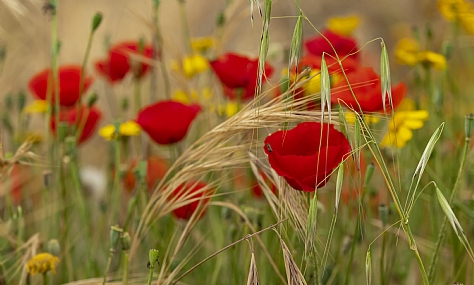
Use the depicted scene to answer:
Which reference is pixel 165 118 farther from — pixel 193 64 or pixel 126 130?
pixel 193 64

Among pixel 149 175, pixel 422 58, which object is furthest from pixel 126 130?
pixel 422 58

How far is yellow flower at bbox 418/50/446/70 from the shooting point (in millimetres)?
781

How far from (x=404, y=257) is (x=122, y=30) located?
164 cm

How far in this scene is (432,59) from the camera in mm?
774

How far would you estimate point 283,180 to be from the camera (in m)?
0.53

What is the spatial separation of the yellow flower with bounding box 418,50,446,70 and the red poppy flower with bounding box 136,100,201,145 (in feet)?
1.04

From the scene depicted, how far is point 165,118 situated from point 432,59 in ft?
1.16

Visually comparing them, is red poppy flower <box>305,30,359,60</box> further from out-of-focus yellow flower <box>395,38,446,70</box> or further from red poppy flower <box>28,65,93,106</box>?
red poppy flower <box>28,65,93,106</box>

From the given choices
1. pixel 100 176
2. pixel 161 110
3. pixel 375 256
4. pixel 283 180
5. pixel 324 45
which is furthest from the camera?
pixel 100 176

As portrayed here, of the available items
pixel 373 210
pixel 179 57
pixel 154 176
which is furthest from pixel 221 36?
pixel 373 210

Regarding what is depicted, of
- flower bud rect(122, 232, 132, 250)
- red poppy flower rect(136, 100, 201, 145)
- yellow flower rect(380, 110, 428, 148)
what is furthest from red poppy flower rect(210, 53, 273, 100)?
flower bud rect(122, 232, 132, 250)

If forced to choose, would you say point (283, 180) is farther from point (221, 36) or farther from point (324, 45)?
point (221, 36)

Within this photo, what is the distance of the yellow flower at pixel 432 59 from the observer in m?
0.78

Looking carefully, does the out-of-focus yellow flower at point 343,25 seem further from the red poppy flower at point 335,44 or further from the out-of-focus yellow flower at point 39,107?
the out-of-focus yellow flower at point 39,107
